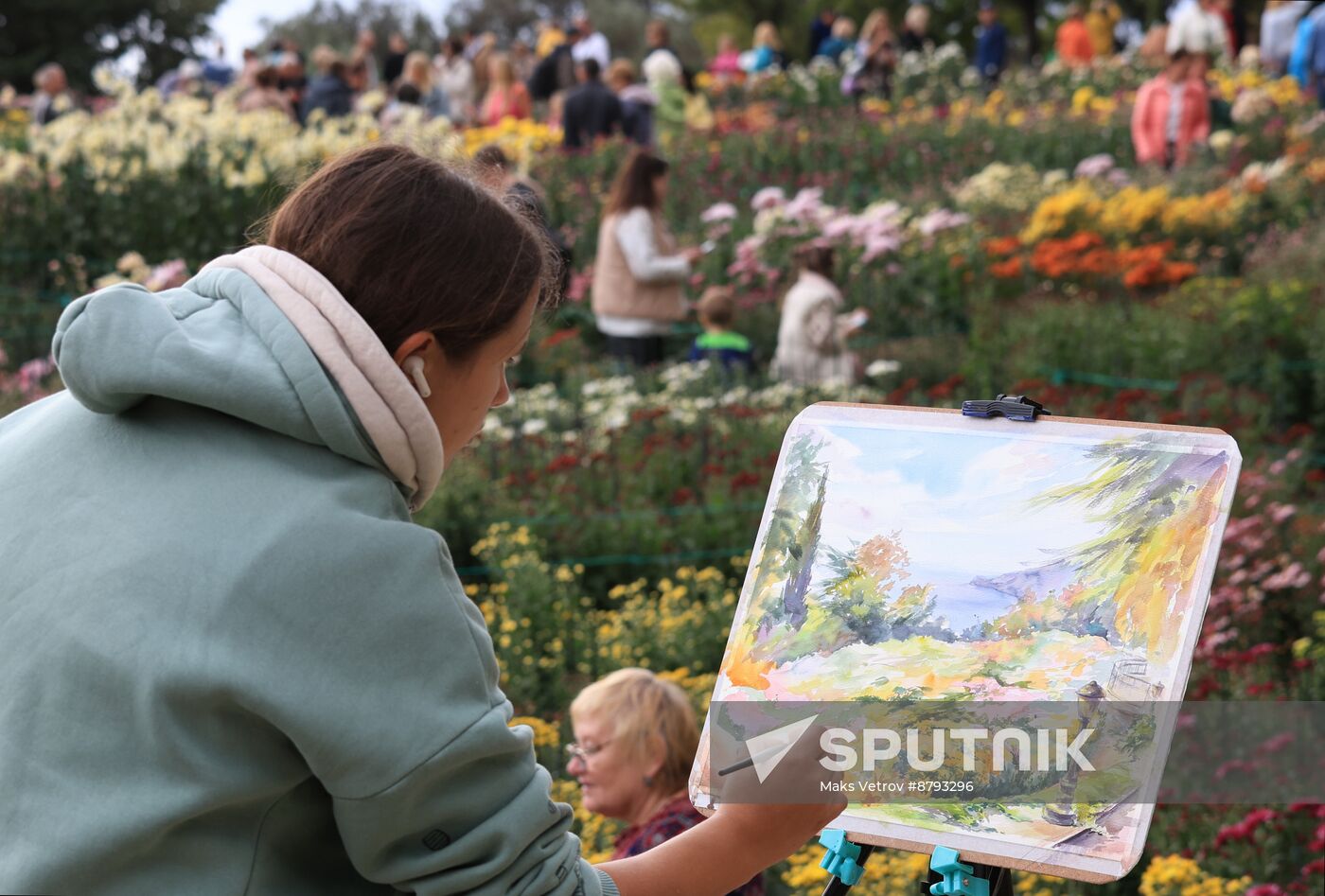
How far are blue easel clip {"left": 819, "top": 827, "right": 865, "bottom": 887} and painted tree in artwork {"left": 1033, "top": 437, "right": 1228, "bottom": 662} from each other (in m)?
0.45

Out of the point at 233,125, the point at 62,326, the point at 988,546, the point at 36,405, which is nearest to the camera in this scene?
the point at 62,326

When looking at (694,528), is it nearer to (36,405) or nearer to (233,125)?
(36,405)

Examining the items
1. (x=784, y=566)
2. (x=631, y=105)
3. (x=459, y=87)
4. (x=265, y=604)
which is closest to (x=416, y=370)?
(x=265, y=604)

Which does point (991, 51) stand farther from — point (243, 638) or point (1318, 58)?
point (243, 638)

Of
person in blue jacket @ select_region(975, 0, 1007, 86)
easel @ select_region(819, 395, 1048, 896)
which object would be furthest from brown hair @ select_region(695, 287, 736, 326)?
person in blue jacket @ select_region(975, 0, 1007, 86)

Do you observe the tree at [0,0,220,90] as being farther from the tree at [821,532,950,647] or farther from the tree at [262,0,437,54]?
the tree at [821,532,950,647]

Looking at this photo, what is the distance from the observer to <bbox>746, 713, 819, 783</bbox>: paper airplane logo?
78.7 inches

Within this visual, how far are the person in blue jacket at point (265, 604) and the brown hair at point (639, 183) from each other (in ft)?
24.0

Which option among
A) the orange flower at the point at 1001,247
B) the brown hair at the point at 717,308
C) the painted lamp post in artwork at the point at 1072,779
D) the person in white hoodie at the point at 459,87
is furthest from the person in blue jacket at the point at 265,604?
the person in white hoodie at the point at 459,87

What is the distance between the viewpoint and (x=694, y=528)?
6258 millimetres

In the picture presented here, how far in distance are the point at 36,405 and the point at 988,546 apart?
130cm

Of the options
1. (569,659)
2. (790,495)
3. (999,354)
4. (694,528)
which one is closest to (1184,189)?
(999,354)

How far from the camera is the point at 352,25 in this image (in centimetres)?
4772

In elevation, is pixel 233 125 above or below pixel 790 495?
below
